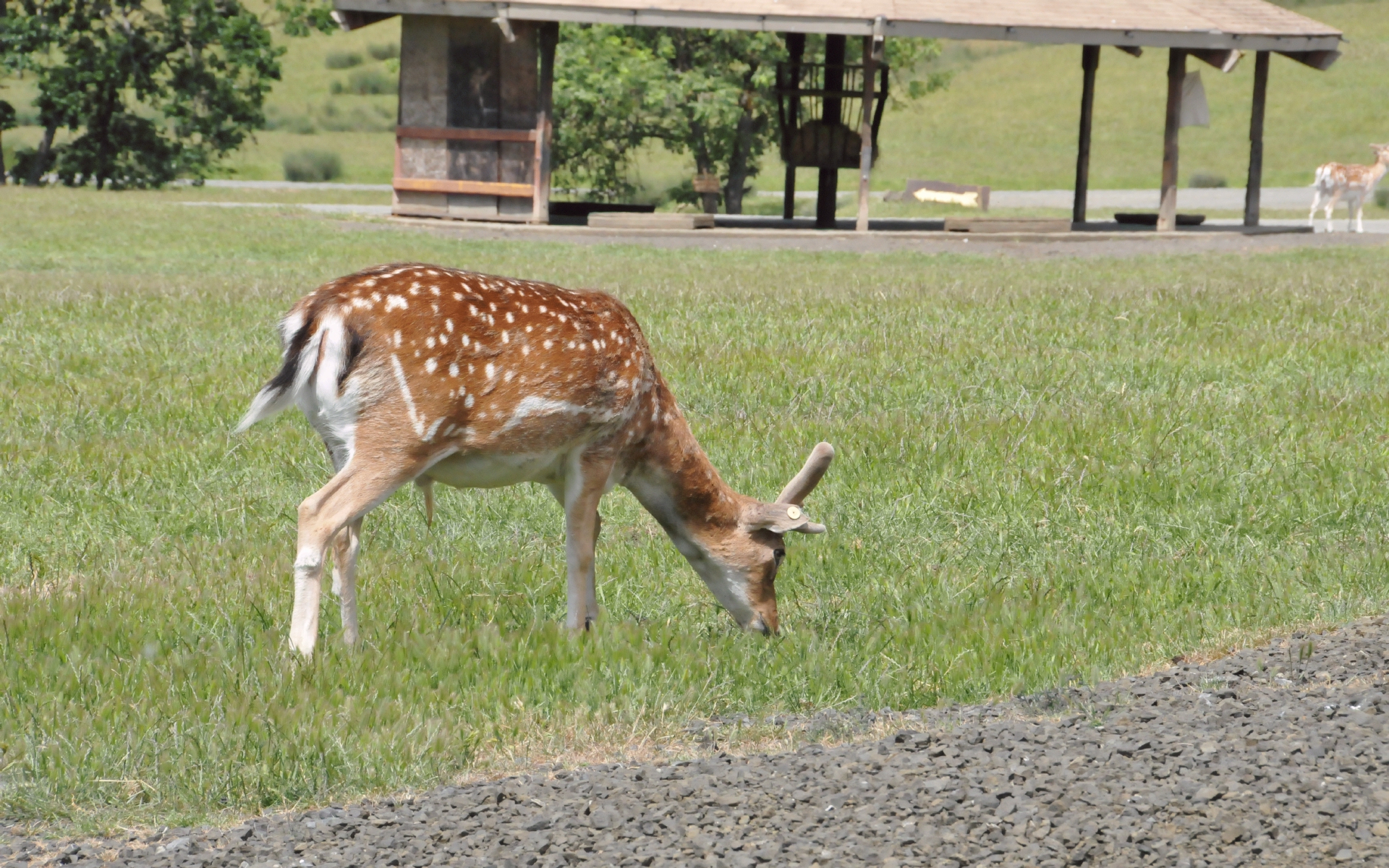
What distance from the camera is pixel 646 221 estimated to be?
25.9 metres

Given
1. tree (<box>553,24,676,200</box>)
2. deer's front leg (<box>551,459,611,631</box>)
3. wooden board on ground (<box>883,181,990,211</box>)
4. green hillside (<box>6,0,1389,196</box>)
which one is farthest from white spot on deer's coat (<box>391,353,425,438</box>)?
green hillside (<box>6,0,1389,196</box>)

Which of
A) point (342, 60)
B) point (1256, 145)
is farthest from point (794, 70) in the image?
point (342, 60)

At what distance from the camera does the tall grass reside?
200 inches

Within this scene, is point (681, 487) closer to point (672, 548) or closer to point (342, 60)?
point (672, 548)

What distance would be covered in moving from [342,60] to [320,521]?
83.4 metres

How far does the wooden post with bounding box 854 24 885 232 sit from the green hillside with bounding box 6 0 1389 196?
1895cm

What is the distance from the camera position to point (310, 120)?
68.8m

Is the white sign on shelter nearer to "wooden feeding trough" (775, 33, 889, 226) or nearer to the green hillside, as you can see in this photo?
"wooden feeding trough" (775, 33, 889, 226)

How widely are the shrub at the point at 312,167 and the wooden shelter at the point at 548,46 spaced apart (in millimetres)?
21935

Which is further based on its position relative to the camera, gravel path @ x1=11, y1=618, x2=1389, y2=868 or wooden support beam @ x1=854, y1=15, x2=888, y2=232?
wooden support beam @ x1=854, y1=15, x2=888, y2=232

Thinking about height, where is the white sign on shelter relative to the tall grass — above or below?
above

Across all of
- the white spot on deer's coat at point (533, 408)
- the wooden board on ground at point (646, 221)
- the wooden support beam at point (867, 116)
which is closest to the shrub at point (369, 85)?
the wooden board on ground at point (646, 221)

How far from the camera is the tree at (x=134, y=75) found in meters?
37.3

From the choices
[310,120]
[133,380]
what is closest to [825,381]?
[133,380]
